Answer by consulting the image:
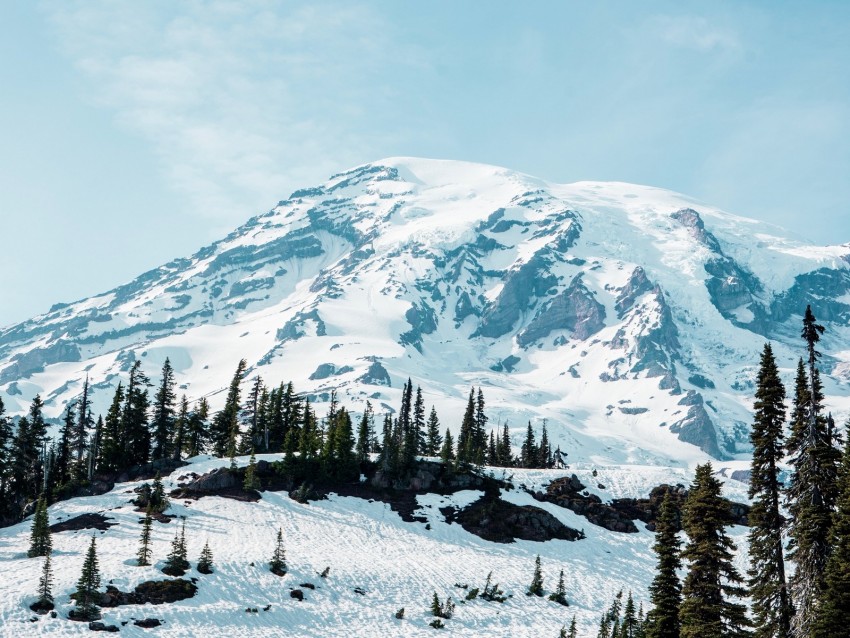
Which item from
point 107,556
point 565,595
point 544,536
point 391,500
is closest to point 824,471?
point 565,595

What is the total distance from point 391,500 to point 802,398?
6317cm

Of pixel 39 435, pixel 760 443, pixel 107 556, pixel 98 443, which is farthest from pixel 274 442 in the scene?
pixel 760 443

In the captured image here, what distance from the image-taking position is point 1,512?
241ft

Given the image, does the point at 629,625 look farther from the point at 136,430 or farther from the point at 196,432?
the point at 196,432

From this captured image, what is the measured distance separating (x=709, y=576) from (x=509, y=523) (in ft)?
181

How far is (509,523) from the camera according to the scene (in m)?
89.1

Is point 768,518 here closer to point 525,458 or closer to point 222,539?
point 222,539

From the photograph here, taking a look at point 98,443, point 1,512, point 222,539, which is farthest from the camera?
point 98,443

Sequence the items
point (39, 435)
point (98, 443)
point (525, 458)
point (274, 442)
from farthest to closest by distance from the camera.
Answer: point (525, 458), point (274, 442), point (98, 443), point (39, 435)

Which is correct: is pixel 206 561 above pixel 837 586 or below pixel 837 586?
below

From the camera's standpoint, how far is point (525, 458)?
137750 millimetres

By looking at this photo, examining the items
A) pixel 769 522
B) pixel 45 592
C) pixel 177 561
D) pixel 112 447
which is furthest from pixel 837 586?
pixel 112 447

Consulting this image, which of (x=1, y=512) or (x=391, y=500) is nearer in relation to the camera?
(x=1, y=512)

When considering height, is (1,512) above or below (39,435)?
below
